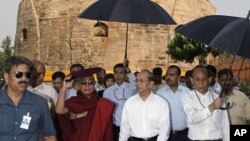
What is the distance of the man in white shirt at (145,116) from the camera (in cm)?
507

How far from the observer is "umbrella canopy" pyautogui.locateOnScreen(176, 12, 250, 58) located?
5059 mm

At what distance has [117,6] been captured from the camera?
716cm

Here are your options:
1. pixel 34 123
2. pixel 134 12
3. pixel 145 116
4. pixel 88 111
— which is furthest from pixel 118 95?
pixel 34 123

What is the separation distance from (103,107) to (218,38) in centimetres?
132

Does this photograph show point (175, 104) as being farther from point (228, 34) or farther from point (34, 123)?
point (34, 123)

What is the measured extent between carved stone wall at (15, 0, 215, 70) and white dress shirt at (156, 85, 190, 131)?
51.2ft

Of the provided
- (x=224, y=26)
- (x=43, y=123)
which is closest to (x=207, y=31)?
(x=224, y=26)

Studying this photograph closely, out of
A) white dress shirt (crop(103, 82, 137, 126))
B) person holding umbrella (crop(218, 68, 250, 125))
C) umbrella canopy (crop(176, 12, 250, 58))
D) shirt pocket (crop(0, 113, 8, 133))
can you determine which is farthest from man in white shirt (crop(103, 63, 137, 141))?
shirt pocket (crop(0, 113, 8, 133))

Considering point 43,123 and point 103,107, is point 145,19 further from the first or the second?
point 43,123

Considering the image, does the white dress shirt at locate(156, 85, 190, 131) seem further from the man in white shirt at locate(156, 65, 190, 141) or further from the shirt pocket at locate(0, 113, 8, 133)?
the shirt pocket at locate(0, 113, 8, 133)

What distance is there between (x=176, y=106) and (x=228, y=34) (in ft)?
4.76

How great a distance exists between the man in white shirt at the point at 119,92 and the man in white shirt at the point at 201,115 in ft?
5.84

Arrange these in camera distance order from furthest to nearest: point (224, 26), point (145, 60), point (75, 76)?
point (145, 60) < point (224, 26) < point (75, 76)

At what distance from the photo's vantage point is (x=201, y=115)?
192 inches
